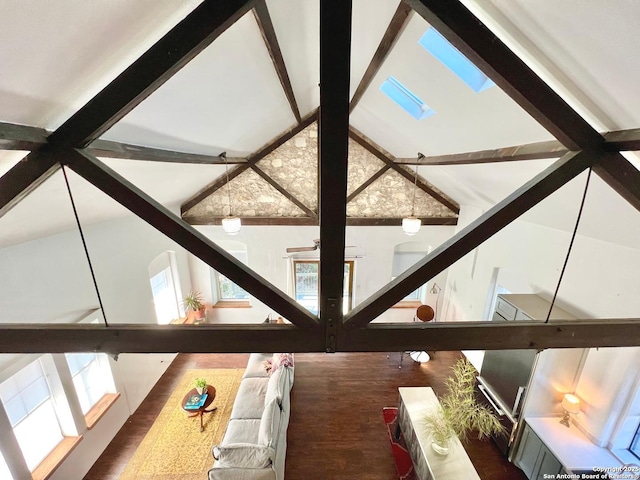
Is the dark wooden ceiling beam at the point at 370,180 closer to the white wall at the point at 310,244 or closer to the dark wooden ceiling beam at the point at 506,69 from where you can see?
the white wall at the point at 310,244

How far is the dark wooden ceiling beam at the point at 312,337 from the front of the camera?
167 cm

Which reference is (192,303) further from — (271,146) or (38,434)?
(271,146)

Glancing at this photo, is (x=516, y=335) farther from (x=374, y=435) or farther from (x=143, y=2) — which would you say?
(x=374, y=435)

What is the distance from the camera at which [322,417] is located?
4.28 metres

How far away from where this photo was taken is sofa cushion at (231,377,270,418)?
3.89m

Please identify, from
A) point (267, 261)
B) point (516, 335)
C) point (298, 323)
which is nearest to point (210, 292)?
point (267, 261)

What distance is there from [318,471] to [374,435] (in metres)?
0.91

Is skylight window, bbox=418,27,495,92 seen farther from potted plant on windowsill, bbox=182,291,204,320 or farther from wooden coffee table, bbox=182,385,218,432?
potted plant on windowsill, bbox=182,291,204,320

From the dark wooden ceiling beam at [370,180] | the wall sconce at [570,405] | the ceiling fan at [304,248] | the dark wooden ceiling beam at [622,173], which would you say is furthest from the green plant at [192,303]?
the dark wooden ceiling beam at [622,173]

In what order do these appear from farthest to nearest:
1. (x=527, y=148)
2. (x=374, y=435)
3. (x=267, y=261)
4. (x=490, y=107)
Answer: (x=267, y=261)
(x=374, y=435)
(x=490, y=107)
(x=527, y=148)

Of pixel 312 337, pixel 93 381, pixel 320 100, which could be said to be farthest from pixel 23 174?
pixel 93 381

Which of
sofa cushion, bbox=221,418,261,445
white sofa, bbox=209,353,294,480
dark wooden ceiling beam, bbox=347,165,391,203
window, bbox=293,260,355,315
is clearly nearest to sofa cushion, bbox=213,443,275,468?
white sofa, bbox=209,353,294,480

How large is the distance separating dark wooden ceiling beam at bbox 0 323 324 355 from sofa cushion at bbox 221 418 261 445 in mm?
2484

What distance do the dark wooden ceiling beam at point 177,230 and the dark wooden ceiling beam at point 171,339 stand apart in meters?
0.14
